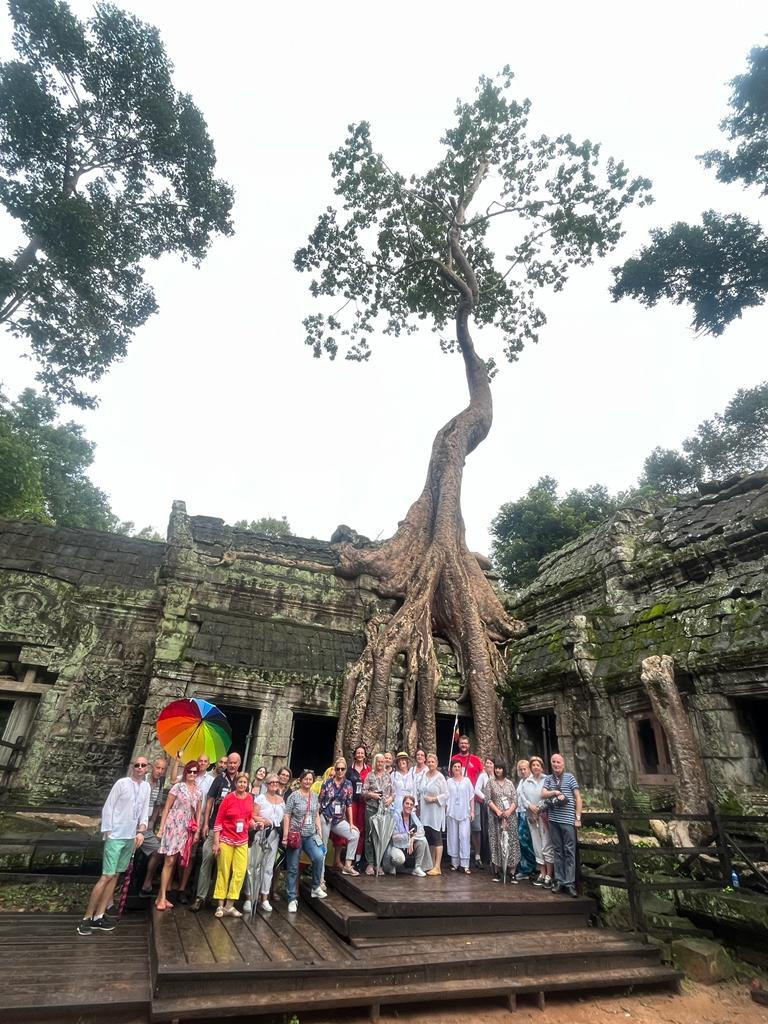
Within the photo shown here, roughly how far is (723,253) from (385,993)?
17.9 metres

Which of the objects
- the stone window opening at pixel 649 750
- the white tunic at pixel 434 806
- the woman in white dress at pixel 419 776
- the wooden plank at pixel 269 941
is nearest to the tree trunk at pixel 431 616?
the woman in white dress at pixel 419 776

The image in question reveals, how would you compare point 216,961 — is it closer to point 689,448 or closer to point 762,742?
point 762,742

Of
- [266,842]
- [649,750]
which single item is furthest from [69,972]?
[649,750]

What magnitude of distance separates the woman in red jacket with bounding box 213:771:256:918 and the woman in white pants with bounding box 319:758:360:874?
3.64 feet

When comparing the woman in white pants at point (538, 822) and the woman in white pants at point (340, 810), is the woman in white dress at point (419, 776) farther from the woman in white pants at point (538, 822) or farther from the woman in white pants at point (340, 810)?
the woman in white pants at point (538, 822)

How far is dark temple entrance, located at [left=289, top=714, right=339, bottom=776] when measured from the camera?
1338cm

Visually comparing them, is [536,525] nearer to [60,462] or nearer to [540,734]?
[540,734]

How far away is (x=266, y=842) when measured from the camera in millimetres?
5473

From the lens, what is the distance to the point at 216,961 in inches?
151

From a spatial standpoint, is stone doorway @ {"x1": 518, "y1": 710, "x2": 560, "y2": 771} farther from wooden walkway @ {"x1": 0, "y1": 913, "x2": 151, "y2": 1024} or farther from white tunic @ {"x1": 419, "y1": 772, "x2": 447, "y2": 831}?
wooden walkway @ {"x1": 0, "y1": 913, "x2": 151, "y2": 1024}

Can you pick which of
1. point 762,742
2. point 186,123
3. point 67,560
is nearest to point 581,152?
point 186,123

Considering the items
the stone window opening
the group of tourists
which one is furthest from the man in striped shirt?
the stone window opening

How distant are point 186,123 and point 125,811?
19.7 m

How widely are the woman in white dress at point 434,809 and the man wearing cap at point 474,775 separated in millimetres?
650
